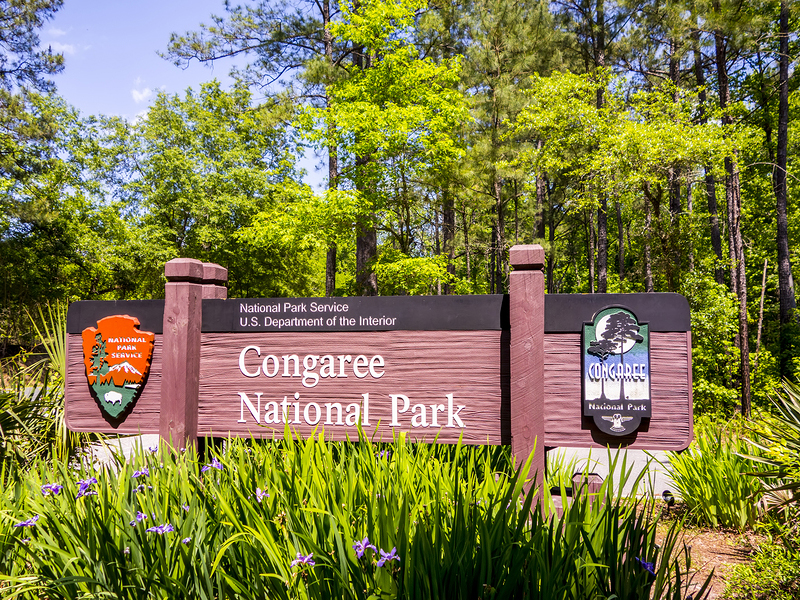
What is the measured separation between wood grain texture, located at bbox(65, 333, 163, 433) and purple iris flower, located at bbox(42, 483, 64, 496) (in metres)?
1.19

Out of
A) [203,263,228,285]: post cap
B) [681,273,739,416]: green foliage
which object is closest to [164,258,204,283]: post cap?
[203,263,228,285]: post cap

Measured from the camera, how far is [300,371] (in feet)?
11.1

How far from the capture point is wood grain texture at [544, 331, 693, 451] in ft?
9.68

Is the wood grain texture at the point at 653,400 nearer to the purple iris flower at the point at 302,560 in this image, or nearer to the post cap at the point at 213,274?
the purple iris flower at the point at 302,560

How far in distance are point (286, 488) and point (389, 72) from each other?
35.6ft

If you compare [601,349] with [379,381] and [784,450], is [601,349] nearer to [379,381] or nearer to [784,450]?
[784,450]

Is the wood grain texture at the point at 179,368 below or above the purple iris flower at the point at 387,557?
above

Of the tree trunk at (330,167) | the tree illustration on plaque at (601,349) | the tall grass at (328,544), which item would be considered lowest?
the tall grass at (328,544)

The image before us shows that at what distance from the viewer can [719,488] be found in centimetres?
343

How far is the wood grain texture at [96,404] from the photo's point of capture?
3482 millimetres

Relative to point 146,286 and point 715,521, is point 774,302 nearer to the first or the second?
point 715,521

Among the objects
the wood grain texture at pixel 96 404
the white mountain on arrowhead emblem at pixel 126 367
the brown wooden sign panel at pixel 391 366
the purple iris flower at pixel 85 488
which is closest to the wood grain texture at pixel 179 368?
the brown wooden sign panel at pixel 391 366

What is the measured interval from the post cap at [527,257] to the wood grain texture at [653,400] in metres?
0.46

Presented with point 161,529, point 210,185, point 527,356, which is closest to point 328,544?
point 161,529
